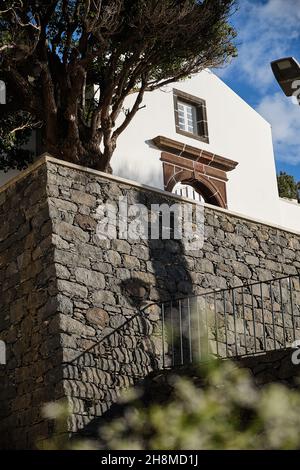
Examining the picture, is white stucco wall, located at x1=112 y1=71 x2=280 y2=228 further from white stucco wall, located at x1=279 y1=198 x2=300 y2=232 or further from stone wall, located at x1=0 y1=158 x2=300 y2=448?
stone wall, located at x1=0 y1=158 x2=300 y2=448

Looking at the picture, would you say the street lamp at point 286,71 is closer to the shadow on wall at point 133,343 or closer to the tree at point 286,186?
the shadow on wall at point 133,343

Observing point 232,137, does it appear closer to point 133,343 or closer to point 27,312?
point 133,343

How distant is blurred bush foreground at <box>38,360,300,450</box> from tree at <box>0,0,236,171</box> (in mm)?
4162

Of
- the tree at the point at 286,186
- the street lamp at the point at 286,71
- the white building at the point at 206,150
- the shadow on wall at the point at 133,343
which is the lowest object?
the shadow on wall at the point at 133,343

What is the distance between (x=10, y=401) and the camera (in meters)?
10.7

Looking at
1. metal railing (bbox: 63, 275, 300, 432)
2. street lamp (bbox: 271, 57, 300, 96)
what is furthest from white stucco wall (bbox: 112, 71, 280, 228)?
street lamp (bbox: 271, 57, 300, 96)

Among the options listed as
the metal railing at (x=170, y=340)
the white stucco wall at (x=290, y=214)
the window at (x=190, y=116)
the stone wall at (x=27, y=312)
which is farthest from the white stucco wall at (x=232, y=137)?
the stone wall at (x=27, y=312)

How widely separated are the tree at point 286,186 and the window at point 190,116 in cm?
839

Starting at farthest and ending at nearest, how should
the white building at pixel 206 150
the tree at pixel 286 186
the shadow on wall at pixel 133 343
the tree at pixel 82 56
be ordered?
the tree at pixel 286 186 < the white building at pixel 206 150 < the tree at pixel 82 56 < the shadow on wall at pixel 133 343

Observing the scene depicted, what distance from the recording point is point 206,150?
17469 millimetres

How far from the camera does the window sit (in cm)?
1730

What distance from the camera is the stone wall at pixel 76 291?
10.2m

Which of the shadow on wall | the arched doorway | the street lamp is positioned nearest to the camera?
the street lamp

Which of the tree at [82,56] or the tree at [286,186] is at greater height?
the tree at [286,186]
